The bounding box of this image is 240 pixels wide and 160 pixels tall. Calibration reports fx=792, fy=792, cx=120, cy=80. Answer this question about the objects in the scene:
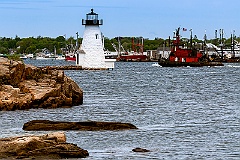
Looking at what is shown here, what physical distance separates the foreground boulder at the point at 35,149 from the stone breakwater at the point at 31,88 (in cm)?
1530

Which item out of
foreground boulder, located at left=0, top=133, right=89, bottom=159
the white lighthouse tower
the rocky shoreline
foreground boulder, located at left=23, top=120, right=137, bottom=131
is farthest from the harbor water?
the white lighthouse tower

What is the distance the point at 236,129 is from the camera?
107ft

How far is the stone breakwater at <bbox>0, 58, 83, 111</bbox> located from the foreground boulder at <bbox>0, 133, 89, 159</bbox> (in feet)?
50.2

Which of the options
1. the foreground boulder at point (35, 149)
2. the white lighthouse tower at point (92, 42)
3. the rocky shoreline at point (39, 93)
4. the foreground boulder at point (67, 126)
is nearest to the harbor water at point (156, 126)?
the foreground boulder at point (67, 126)

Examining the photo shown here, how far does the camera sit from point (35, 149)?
77.6ft

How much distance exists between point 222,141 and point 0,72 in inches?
617

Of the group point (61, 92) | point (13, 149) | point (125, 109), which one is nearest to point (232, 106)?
point (125, 109)

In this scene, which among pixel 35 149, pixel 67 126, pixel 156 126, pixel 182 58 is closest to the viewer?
pixel 35 149

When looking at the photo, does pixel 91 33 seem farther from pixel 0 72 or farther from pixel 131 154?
pixel 131 154

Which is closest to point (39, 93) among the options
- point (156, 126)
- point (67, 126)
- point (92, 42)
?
point (156, 126)

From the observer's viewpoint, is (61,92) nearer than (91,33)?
Yes

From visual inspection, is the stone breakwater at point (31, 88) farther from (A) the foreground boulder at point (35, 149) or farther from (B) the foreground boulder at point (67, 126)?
(A) the foreground boulder at point (35, 149)

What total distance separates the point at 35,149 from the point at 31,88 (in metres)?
16.8

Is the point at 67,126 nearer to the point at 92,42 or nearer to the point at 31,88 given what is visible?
the point at 31,88
